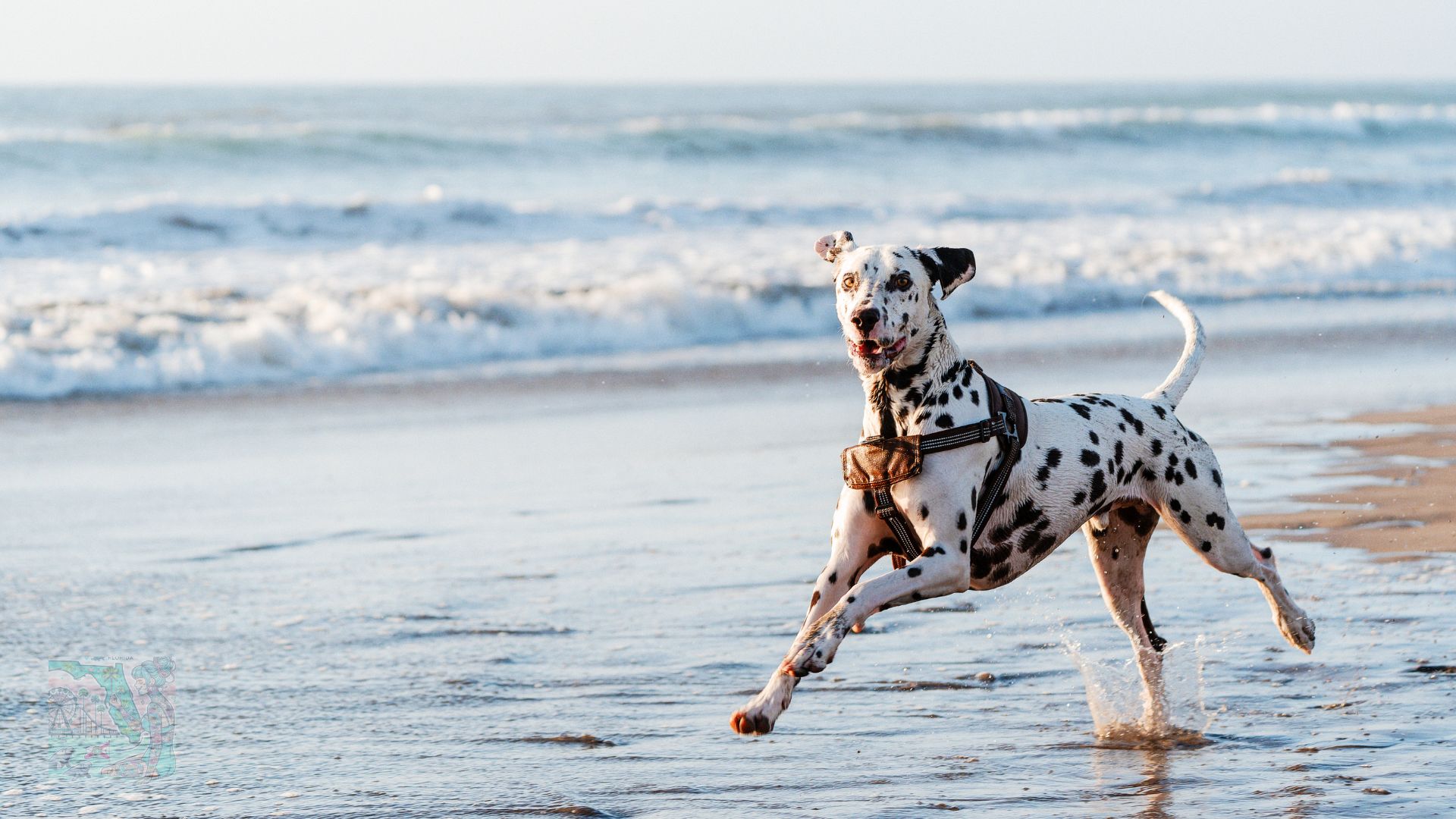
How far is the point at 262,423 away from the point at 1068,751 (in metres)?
7.06

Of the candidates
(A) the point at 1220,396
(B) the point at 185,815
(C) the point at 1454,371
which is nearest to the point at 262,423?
(A) the point at 1220,396

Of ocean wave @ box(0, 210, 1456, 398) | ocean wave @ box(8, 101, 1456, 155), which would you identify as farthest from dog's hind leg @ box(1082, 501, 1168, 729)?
ocean wave @ box(8, 101, 1456, 155)

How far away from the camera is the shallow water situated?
4660 mm

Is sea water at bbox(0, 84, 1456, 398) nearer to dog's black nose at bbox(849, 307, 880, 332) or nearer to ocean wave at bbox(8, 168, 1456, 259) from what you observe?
ocean wave at bbox(8, 168, 1456, 259)

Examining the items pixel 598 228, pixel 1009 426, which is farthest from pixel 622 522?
pixel 598 228

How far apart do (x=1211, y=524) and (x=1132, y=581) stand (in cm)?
37

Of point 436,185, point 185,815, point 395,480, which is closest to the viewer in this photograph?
point 185,815

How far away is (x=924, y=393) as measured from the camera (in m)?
4.57

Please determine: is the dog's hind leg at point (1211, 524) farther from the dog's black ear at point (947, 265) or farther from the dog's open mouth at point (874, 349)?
the dog's open mouth at point (874, 349)

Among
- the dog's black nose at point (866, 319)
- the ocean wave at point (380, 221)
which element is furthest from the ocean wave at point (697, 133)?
the dog's black nose at point (866, 319)

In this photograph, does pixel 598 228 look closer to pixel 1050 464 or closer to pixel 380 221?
pixel 380 221

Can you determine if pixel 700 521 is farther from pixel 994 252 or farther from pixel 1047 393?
pixel 994 252

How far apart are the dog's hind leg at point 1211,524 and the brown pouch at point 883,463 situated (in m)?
0.95

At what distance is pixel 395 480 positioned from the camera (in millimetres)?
9062
